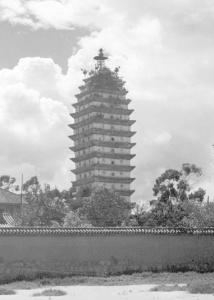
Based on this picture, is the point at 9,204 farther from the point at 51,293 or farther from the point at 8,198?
the point at 51,293

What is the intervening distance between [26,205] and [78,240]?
27.4 meters

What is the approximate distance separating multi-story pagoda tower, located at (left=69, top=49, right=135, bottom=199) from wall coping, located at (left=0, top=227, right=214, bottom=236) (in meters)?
50.0

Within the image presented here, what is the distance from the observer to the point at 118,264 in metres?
27.0

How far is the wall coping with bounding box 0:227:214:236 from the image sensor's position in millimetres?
26664

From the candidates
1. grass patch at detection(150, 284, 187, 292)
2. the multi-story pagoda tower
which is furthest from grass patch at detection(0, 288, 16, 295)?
the multi-story pagoda tower

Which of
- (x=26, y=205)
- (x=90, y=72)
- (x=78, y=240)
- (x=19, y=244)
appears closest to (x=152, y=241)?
(x=78, y=240)

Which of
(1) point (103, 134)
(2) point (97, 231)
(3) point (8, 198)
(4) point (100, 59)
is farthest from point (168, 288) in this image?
(4) point (100, 59)

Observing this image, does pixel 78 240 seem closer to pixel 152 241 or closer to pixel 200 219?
pixel 152 241

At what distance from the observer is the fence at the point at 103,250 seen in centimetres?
2600

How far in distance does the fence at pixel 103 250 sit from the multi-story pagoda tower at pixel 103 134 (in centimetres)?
5030

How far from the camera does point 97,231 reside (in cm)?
2777

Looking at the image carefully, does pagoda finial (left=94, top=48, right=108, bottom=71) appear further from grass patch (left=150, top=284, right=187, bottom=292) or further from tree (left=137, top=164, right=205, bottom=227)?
grass patch (left=150, top=284, right=187, bottom=292)

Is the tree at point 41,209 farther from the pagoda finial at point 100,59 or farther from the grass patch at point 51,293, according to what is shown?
the pagoda finial at point 100,59

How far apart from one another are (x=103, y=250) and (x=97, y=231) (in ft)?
2.86
